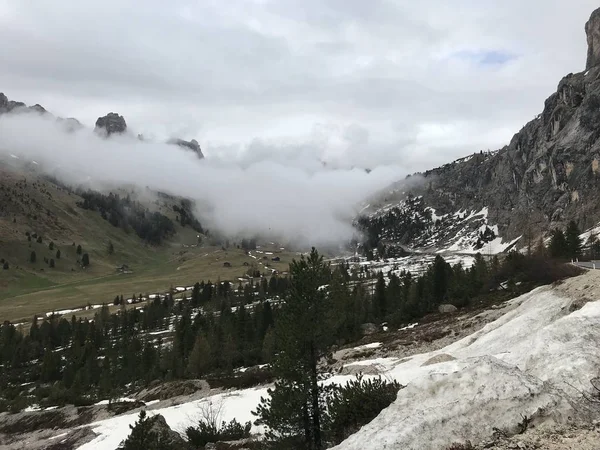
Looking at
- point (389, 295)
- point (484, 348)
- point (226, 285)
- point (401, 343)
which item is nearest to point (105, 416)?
point (401, 343)

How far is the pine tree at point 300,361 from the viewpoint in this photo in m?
24.4

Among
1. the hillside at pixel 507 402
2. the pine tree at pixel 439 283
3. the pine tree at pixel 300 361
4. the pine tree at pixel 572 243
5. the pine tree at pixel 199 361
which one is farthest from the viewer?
the pine tree at pixel 439 283

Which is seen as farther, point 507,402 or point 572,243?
point 572,243

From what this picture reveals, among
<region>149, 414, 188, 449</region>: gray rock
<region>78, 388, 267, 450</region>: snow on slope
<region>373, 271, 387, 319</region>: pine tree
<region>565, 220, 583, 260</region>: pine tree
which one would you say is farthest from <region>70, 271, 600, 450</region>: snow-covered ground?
<region>373, 271, 387, 319</region>: pine tree

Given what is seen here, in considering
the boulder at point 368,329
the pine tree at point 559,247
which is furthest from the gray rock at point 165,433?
the pine tree at point 559,247

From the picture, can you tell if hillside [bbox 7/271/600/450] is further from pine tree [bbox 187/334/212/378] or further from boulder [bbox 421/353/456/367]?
pine tree [bbox 187/334/212/378]

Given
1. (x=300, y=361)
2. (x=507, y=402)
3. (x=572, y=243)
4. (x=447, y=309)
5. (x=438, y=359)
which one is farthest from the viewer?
(x=572, y=243)

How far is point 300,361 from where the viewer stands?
83.5 ft

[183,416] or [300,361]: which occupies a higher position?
[300,361]

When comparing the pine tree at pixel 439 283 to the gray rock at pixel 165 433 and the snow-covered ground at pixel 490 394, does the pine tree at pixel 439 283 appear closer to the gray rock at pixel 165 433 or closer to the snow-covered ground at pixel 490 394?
the gray rock at pixel 165 433

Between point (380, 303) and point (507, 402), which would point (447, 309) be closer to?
point (380, 303)

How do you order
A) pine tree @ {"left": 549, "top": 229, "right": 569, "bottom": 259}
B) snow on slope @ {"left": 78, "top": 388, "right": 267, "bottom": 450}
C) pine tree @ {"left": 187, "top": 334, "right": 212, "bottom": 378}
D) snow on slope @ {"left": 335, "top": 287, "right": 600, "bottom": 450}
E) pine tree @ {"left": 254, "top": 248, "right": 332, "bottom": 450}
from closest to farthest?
snow on slope @ {"left": 335, "top": 287, "right": 600, "bottom": 450} < pine tree @ {"left": 254, "top": 248, "right": 332, "bottom": 450} < snow on slope @ {"left": 78, "top": 388, "right": 267, "bottom": 450} < pine tree @ {"left": 187, "top": 334, "right": 212, "bottom": 378} < pine tree @ {"left": 549, "top": 229, "right": 569, "bottom": 259}

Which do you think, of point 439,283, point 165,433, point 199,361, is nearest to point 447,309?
point 439,283

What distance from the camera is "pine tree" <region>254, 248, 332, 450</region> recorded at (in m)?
24.4
